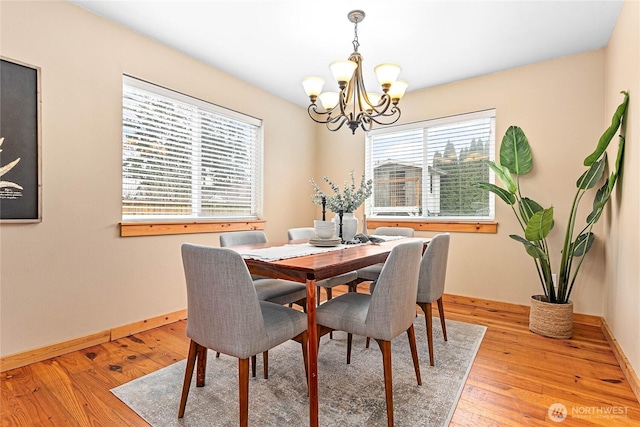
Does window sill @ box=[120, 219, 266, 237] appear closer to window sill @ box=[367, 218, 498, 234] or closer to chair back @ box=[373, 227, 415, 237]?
chair back @ box=[373, 227, 415, 237]

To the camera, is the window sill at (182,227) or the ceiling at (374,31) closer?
the ceiling at (374,31)

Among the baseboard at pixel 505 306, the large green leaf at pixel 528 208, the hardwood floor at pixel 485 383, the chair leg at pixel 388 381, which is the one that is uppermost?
the large green leaf at pixel 528 208

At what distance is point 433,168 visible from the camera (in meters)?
3.77

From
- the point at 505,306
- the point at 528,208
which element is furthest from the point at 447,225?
the point at 505,306

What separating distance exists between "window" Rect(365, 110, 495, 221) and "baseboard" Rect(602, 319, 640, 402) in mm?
1336

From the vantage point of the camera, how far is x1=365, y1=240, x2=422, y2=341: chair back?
59.9 inches

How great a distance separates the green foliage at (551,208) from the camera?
2.32 meters

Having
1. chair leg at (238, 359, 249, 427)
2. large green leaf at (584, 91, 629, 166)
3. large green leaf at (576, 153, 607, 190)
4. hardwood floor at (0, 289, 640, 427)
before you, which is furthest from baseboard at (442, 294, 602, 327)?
chair leg at (238, 359, 249, 427)

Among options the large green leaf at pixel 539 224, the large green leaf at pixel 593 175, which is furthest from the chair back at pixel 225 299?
the large green leaf at pixel 593 175

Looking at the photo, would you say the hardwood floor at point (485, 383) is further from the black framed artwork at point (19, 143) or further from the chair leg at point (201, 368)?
the black framed artwork at point (19, 143)

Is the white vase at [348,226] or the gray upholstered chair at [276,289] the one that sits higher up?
the white vase at [348,226]

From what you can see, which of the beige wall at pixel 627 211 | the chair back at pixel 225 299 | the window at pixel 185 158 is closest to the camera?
the chair back at pixel 225 299

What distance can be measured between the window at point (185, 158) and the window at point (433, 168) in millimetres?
1559

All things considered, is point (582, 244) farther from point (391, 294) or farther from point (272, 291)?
point (272, 291)
